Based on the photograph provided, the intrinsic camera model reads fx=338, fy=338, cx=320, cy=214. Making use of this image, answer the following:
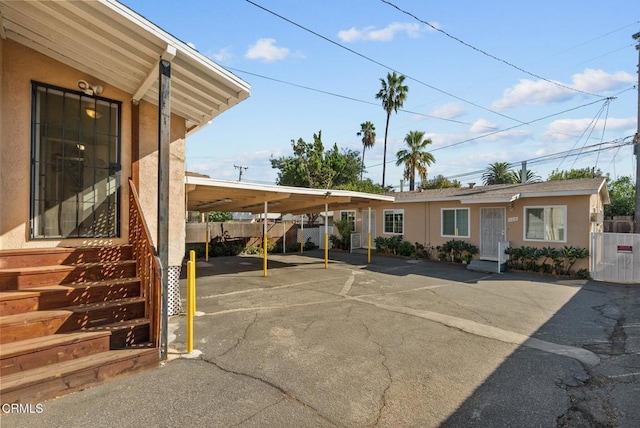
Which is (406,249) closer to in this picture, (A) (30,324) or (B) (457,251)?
(B) (457,251)

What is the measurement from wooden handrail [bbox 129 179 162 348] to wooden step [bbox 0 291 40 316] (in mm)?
1080

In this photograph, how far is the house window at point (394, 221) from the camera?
17.3 meters

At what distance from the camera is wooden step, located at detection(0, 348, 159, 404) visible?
292 cm

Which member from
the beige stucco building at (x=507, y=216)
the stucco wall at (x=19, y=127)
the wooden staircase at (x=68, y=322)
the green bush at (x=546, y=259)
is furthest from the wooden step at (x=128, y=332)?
the green bush at (x=546, y=259)

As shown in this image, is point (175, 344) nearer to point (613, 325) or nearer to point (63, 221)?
point (63, 221)

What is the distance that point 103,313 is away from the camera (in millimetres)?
3961

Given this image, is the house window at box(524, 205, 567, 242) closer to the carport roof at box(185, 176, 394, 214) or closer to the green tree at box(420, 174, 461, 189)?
the carport roof at box(185, 176, 394, 214)

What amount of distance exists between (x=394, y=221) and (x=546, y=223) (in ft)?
22.4

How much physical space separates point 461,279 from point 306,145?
2029cm

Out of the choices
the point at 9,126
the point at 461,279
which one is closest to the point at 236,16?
the point at 9,126

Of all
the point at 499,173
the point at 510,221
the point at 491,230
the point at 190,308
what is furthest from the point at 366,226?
the point at 499,173

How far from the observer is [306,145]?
2858 cm

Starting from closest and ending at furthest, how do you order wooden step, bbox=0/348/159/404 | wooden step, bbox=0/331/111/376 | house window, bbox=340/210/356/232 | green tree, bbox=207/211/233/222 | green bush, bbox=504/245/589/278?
wooden step, bbox=0/348/159/404
wooden step, bbox=0/331/111/376
green bush, bbox=504/245/589/278
house window, bbox=340/210/356/232
green tree, bbox=207/211/233/222

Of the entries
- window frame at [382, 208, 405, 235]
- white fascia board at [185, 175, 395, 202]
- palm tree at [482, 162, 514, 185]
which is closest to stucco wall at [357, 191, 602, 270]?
window frame at [382, 208, 405, 235]
